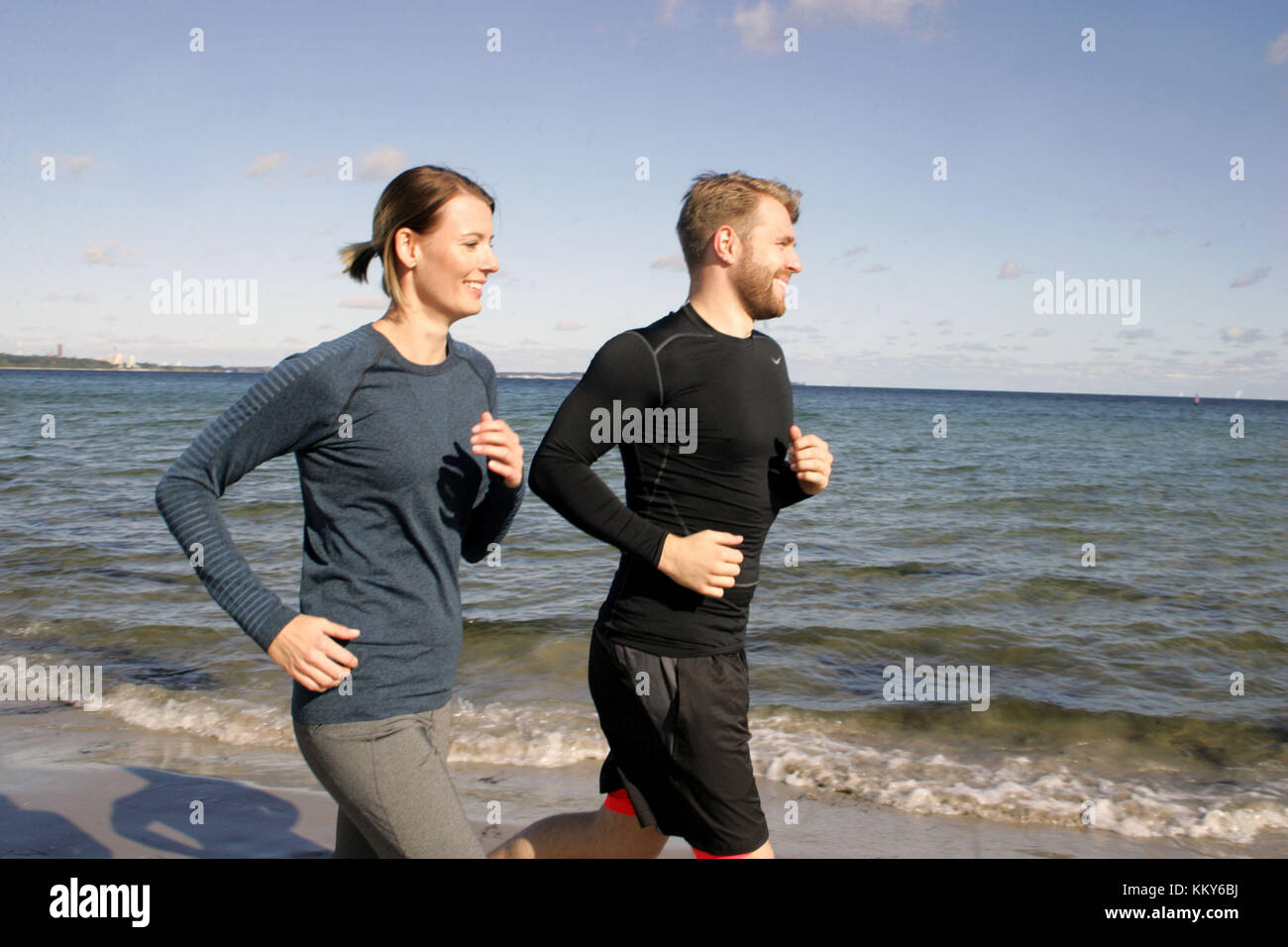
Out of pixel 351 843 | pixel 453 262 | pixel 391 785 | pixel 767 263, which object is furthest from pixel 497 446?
pixel 351 843

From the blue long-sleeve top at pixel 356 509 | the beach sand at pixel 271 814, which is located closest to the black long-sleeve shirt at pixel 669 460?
the blue long-sleeve top at pixel 356 509

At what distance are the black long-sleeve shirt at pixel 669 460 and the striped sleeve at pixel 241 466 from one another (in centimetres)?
59

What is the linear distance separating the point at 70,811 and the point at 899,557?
9192 millimetres

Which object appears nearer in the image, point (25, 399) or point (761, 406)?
point (761, 406)

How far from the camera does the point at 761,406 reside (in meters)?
2.62

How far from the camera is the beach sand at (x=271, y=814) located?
4332 millimetres

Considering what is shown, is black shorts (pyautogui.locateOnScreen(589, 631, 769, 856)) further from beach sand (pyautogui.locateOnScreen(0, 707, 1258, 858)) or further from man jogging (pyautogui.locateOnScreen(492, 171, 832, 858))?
beach sand (pyautogui.locateOnScreen(0, 707, 1258, 858))

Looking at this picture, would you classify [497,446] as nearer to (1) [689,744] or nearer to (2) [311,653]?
(2) [311,653]

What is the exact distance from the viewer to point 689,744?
2.51 metres

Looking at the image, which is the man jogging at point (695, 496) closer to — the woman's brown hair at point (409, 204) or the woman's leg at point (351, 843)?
the woman's brown hair at point (409, 204)

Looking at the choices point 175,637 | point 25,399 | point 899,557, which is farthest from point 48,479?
point 25,399

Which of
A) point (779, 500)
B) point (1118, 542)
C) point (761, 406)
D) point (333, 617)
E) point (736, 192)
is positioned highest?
point (736, 192)
